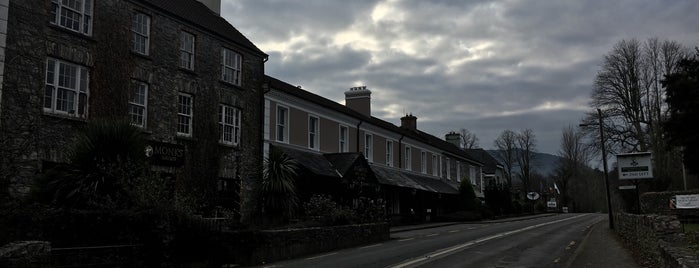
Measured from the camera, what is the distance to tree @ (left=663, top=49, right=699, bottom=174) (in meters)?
25.0

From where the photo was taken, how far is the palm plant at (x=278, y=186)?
78.3ft

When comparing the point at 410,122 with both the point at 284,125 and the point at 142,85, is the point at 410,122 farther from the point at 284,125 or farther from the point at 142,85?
the point at 142,85

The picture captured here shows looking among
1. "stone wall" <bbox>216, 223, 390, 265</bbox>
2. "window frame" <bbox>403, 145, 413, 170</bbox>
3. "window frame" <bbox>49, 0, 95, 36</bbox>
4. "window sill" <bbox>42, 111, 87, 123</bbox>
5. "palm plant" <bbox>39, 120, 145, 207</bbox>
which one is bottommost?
"stone wall" <bbox>216, 223, 390, 265</bbox>

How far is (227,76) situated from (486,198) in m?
38.7

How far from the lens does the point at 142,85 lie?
19.9 m

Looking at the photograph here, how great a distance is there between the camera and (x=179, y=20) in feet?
70.9

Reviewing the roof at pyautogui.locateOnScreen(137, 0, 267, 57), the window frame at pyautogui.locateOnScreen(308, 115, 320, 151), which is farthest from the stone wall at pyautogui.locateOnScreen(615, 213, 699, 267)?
the roof at pyautogui.locateOnScreen(137, 0, 267, 57)

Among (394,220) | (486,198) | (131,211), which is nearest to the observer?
(131,211)

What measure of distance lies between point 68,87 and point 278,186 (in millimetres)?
9643

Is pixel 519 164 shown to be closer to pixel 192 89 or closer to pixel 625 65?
pixel 625 65

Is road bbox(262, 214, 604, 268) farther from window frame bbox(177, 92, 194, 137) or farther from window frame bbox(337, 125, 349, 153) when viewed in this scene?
window frame bbox(337, 125, 349, 153)

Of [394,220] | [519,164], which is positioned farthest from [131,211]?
[519,164]

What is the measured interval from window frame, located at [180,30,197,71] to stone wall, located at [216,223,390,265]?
8990 millimetres

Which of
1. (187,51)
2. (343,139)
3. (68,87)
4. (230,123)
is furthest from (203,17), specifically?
(343,139)
